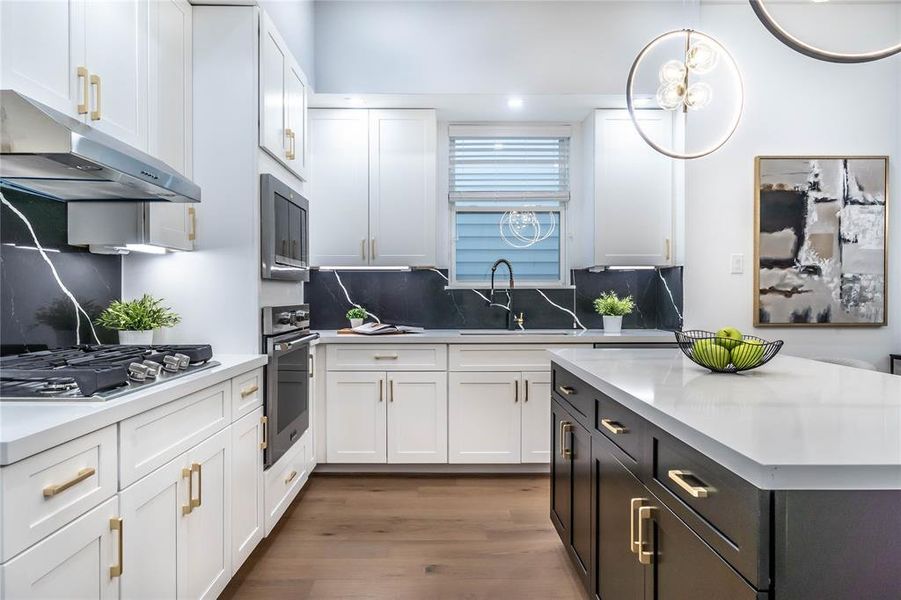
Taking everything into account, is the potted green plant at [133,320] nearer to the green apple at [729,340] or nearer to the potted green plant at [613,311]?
the green apple at [729,340]

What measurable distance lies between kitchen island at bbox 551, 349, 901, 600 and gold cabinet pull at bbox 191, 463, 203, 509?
1.32 metres

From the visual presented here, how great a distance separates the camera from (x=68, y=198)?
197 cm

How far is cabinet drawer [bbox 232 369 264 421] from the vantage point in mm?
2088

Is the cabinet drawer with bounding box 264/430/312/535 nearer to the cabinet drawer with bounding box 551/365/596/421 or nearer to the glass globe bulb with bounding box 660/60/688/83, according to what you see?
the cabinet drawer with bounding box 551/365/596/421

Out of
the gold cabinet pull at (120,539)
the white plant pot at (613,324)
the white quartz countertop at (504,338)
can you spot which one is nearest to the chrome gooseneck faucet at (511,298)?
the white quartz countertop at (504,338)

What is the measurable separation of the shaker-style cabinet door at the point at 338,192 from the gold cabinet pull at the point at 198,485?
2.03 metres

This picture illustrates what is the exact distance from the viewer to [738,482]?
93 cm

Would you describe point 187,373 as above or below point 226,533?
above

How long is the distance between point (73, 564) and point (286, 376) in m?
1.49

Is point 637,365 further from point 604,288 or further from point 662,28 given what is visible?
point 662,28

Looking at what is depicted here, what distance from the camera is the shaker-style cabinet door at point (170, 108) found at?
206 cm

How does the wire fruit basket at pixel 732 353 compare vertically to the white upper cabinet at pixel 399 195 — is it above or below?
below

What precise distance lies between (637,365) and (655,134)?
227 cm

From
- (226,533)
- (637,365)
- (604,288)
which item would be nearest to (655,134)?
(604,288)
